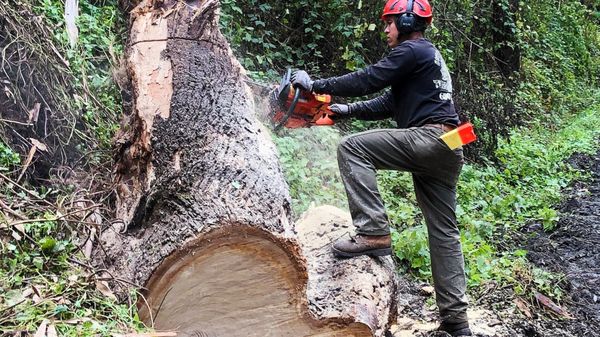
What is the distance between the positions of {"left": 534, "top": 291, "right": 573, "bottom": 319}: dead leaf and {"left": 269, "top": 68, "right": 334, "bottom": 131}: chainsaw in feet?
7.37

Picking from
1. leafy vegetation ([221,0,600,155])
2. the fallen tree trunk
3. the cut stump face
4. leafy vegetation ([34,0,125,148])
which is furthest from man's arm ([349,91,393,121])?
leafy vegetation ([221,0,600,155])

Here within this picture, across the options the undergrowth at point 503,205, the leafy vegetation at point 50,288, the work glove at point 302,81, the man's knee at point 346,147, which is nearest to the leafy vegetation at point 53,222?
the leafy vegetation at point 50,288

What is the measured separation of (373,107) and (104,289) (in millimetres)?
2402

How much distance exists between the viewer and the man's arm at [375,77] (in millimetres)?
3904

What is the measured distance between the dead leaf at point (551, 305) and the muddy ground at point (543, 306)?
0.09 feet

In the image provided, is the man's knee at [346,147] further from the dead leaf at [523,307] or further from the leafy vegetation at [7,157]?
the leafy vegetation at [7,157]

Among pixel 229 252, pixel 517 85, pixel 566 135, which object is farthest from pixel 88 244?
pixel 566 135

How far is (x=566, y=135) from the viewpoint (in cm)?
1155

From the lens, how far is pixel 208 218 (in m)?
2.96

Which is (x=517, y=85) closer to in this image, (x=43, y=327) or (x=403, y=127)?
(x=403, y=127)

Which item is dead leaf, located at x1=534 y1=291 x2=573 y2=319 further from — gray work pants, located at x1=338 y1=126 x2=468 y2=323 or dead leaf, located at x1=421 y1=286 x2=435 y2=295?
gray work pants, located at x1=338 y1=126 x2=468 y2=323

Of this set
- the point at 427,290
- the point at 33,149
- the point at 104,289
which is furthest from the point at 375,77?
the point at 33,149

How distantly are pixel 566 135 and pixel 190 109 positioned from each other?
9.84 meters

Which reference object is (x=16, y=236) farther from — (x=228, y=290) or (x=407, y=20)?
(x=407, y=20)
